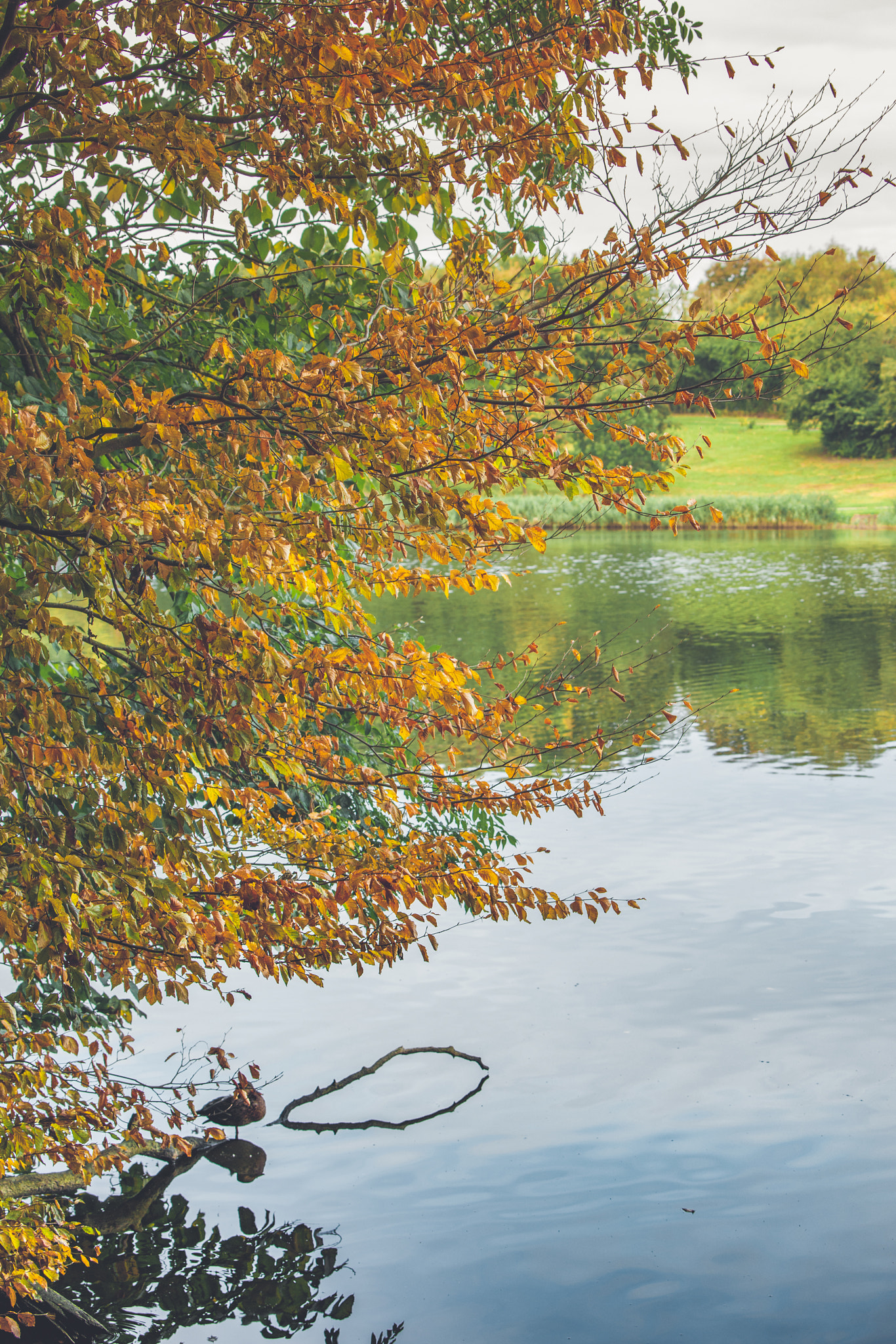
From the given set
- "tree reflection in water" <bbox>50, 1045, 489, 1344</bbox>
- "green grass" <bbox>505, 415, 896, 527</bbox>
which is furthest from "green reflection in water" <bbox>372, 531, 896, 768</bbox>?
"green grass" <bbox>505, 415, 896, 527</bbox>

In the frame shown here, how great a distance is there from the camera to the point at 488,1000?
10.9 m

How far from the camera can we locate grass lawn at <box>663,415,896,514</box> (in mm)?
77000

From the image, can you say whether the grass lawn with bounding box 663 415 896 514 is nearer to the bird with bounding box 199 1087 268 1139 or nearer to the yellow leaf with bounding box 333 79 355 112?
the bird with bounding box 199 1087 268 1139

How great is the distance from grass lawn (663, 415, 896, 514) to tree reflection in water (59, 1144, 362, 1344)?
6423cm

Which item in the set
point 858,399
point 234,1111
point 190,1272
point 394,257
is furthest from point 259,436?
point 858,399

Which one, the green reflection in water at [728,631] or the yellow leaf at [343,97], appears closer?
the yellow leaf at [343,97]

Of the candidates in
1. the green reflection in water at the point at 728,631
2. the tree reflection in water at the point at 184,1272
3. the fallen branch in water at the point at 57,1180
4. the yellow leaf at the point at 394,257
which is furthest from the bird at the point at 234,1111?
the yellow leaf at the point at 394,257

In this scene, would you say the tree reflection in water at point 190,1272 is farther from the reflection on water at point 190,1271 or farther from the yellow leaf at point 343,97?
the yellow leaf at point 343,97

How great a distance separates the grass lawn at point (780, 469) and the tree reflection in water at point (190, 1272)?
64225 mm

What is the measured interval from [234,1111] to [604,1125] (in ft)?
9.16

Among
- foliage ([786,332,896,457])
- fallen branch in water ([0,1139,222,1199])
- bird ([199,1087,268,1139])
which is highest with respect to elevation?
foliage ([786,332,896,457])

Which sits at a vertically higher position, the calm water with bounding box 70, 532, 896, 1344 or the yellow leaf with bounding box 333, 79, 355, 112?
the yellow leaf with bounding box 333, 79, 355, 112

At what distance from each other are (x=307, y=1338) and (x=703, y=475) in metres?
88.5

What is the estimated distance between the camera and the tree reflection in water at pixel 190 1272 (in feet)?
22.6
